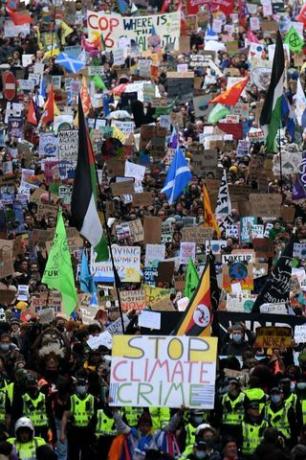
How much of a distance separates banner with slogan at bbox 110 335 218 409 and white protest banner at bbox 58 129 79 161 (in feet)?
50.3

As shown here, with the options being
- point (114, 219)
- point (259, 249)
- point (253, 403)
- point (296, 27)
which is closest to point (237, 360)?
point (253, 403)

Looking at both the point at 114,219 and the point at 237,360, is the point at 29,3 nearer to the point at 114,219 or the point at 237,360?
the point at 114,219

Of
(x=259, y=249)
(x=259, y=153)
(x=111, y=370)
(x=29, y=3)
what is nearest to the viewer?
(x=111, y=370)

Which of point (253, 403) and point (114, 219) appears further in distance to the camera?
point (114, 219)

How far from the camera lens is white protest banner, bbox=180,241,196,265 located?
28.3 m

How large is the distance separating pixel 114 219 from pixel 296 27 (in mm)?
15962

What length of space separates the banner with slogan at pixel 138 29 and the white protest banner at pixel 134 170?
11.8m

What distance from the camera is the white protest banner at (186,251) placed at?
92.9ft

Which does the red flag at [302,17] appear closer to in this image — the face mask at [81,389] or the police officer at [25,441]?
the face mask at [81,389]

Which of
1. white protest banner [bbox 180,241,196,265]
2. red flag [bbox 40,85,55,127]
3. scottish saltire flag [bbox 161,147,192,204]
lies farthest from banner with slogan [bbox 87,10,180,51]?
white protest banner [bbox 180,241,196,265]

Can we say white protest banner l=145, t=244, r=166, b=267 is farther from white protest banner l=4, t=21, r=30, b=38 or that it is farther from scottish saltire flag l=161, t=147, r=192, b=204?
white protest banner l=4, t=21, r=30, b=38

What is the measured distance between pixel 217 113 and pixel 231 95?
578mm

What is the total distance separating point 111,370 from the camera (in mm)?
18719

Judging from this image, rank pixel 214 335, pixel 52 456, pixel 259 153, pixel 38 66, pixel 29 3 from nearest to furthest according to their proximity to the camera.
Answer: pixel 52 456 < pixel 214 335 < pixel 259 153 < pixel 38 66 < pixel 29 3
